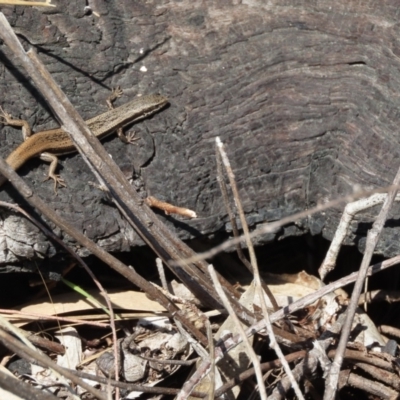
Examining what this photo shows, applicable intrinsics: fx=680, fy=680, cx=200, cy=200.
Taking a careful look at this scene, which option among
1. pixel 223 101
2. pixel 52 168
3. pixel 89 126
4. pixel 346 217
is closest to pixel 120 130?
pixel 89 126

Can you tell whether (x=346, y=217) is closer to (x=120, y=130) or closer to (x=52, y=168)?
(x=120, y=130)

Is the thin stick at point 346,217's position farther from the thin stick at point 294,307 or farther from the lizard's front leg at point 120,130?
the lizard's front leg at point 120,130

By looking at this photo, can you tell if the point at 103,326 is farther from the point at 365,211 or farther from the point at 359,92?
the point at 359,92

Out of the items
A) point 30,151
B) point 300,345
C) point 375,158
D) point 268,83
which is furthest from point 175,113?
point 300,345

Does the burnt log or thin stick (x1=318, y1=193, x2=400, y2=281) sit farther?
the burnt log

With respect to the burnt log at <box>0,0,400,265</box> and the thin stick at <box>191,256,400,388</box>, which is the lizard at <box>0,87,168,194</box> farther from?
the thin stick at <box>191,256,400,388</box>

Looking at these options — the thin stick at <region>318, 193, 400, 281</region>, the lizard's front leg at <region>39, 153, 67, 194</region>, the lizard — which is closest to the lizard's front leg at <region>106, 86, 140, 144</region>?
the lizard
